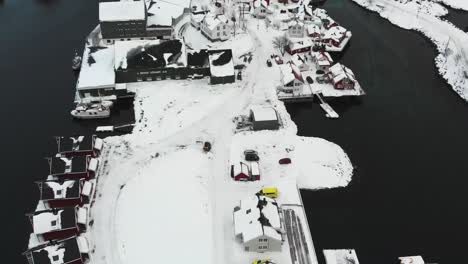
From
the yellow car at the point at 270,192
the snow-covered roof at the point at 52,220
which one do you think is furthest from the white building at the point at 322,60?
the snow-covered roof at the point at 52,220

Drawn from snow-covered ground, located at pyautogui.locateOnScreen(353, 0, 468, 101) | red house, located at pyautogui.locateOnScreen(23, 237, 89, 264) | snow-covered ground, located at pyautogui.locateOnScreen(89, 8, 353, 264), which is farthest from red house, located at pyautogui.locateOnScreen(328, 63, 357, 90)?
red house, located at pyautogui.locateOnScreen(23, 237, 89, 264)

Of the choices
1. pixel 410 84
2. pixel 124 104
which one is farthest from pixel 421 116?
pixel 124 104

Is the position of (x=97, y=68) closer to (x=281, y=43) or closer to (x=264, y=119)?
(x=264, y=119)

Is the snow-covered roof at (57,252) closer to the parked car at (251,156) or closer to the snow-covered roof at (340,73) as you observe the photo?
the parked car at (251,156)

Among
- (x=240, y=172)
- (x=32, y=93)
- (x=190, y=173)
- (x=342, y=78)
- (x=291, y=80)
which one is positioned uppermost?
(x=32, y=93)

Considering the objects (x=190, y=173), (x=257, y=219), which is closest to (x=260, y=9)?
(x=190, y=173)

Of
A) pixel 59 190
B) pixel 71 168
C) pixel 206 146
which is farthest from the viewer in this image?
pixel 206 146

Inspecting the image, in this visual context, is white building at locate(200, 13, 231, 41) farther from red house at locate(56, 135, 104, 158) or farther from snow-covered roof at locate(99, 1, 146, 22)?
red house at locate(56, 135, 104, 158)
